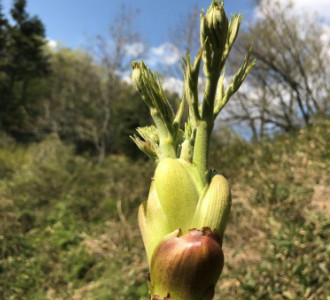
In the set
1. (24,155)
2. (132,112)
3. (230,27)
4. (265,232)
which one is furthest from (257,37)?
(230,27)

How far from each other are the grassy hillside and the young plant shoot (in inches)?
96.4

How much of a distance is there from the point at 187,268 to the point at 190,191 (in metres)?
0.13

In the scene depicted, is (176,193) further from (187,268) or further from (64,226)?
(64,226)

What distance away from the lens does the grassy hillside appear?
3033 millimetres

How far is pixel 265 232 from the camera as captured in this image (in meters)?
3.74

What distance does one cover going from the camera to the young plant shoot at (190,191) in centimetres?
50

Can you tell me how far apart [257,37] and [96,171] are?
10.9 metres

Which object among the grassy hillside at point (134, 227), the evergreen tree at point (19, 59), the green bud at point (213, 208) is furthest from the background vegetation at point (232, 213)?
the evergreen tree at point (19, 59)

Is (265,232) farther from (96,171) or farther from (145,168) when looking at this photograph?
(96,171)

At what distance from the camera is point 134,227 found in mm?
6277

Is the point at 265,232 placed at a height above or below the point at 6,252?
above

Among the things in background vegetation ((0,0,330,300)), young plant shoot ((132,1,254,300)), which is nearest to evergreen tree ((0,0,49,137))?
background vegetation ((0,0,330,300))

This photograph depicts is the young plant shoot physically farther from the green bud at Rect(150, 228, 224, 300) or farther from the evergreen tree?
the evergreen tree

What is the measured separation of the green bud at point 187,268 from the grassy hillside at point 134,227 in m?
2.46
